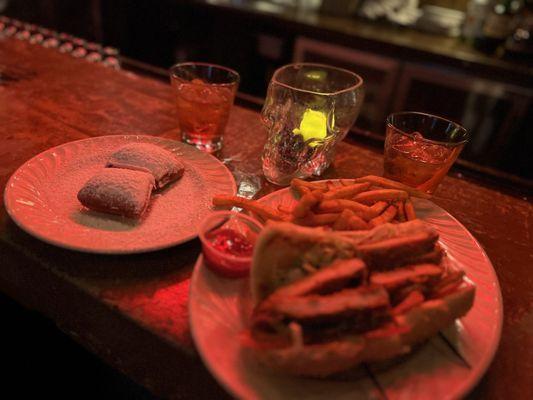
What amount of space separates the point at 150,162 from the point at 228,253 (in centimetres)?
49

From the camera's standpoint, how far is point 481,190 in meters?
1.73

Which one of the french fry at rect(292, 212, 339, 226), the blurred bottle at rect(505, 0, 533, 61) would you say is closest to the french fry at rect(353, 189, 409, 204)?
the french fry at rect(292, 212, 339, 226)

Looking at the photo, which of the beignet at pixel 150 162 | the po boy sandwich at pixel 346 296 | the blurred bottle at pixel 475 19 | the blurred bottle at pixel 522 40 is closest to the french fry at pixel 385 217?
the po boy sandwich at pixel 346 296

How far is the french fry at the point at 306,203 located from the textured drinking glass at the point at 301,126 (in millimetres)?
390

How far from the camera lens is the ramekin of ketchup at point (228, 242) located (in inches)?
39.3

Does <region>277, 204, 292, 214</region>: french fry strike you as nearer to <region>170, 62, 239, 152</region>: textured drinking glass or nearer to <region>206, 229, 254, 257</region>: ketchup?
<region>206, 229, 254, 257</region>: ketchup

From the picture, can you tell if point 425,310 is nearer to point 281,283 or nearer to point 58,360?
point 281,283

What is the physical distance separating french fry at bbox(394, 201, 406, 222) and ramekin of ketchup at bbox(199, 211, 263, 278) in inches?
18.2

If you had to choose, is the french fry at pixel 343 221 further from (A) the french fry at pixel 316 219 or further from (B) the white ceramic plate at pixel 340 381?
(B) the white ceramic plate at pixel 340 381

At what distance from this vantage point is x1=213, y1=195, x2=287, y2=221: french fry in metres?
→ 1.20

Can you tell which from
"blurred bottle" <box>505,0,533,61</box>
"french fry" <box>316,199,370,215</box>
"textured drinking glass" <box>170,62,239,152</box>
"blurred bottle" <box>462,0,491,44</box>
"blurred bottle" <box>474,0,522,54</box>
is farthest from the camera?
"blurred bottle" <box>462,0,491,44</box>

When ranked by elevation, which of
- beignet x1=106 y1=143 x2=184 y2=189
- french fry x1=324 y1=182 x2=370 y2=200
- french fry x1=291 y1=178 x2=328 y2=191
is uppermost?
french fry x1=324 y1=182 x2=370 y2=200

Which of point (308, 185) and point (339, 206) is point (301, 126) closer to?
point (308, 185)

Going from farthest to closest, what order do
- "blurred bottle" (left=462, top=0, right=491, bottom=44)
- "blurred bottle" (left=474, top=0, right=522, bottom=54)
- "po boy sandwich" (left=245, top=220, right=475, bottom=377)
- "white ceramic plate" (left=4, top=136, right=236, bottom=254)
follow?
"blurred bottle" (left=462, top=0, right=491, bottom=44) → "blurred bottle" (left=474, top=0, right=522, bottom=54) → "white ceramic plate" (left=4, top=136, right=236, bottom=254) → "po boy sandwich" (left=245, top=220, right=475, bottom=377)
